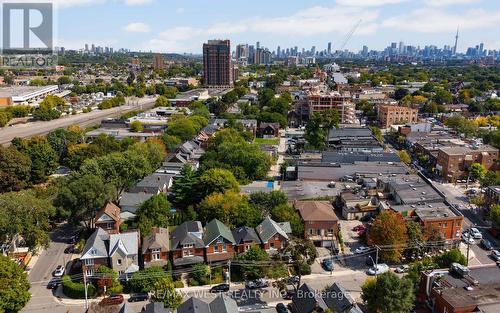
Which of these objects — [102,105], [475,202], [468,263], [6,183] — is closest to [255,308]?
[468,263]

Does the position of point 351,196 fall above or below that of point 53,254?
above

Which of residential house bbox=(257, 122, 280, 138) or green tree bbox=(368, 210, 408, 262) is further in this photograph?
residential house bbox=(257, 122, 280, 138)

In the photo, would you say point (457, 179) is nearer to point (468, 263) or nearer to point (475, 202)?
point (475, 202)

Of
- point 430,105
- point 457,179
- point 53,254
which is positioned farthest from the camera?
point 430,105

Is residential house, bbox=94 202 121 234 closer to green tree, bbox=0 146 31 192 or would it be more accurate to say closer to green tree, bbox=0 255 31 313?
green tree, bbox=0 255 31 313

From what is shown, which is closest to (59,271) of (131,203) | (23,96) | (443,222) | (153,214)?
(153,214)

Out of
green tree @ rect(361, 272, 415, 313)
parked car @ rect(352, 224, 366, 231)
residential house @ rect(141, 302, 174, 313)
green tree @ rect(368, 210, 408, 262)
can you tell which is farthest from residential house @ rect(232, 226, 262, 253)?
parked car @ rect(352, 224, 366, 231)

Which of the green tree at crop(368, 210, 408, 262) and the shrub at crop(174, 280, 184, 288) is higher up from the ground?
the green tree at crop(368, 210, 408, 262)

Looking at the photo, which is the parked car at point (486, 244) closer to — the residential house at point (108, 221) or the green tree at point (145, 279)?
the green tree at point (145, 279)
